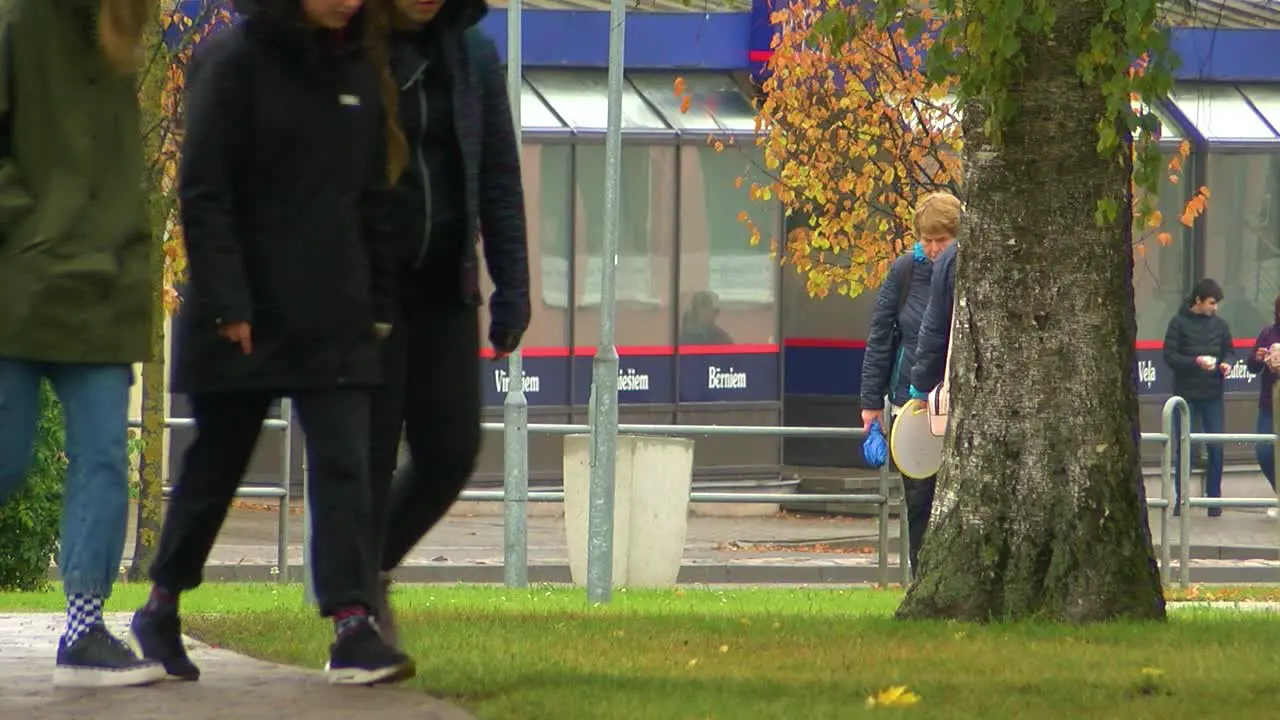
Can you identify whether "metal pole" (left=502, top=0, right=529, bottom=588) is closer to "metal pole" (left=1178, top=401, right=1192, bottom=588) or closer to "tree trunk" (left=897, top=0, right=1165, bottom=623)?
"metal pole" (left=1178, top=401, right=1192, bottom=588)

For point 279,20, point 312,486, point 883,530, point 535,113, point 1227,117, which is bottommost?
point 883,530

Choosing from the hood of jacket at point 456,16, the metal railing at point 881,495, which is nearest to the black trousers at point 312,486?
the hood of jacket at point 456,16

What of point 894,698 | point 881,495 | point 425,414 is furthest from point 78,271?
point 881,495

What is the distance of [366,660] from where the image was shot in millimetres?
5289

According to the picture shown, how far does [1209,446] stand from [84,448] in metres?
11.4

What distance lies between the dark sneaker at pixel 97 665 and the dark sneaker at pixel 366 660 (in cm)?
41

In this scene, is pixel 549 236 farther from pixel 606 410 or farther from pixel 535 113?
pixel 606 410

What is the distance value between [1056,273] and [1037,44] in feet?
2.20

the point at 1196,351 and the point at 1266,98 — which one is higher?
the point at 1266,98

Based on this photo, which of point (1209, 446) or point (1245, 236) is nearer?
point (1209, 446)

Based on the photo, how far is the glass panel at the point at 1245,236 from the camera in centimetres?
2644

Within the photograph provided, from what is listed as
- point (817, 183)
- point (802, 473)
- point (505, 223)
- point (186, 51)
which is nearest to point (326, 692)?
point (505, 223)

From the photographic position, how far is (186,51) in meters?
16.1

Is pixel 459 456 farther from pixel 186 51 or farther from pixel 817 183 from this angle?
pixel 817 183
